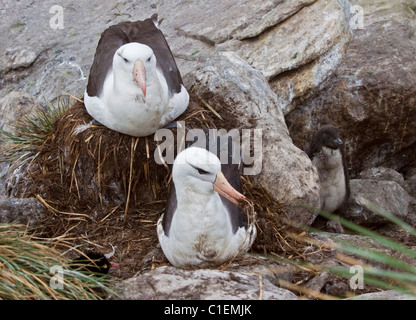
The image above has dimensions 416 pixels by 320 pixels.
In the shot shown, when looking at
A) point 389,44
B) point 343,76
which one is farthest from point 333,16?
point 389,44

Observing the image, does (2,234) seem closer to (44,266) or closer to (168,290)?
(44,266)

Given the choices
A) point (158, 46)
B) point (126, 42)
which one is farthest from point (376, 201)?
point (126, 42)

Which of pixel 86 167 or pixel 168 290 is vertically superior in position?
pixel 86 167

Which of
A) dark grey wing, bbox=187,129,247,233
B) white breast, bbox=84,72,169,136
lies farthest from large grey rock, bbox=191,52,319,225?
white breast, bbox=84,72,169,136

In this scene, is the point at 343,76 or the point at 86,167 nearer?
the point at 86,167

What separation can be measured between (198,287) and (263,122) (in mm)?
2657

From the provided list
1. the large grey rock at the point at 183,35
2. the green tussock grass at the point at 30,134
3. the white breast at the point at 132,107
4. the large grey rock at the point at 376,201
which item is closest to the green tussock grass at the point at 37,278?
the white breast at the point at 132,107

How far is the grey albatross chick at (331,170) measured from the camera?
24.9 feet

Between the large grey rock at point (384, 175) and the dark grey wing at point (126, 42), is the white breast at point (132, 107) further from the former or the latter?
the large grey rock at point (384, 175)

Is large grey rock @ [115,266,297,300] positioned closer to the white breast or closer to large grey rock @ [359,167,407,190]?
the white breast

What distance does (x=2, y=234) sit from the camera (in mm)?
4879

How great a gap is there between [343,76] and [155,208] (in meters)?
3.70

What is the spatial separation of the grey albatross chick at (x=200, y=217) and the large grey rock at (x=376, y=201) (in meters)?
2.48

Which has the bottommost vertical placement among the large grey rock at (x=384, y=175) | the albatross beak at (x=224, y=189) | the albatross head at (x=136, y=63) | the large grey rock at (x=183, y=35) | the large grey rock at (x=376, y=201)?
the large grey rock at (x=376, y=201)
